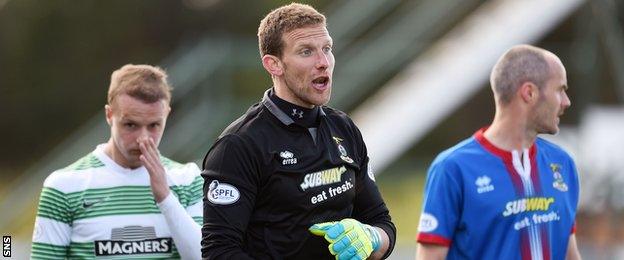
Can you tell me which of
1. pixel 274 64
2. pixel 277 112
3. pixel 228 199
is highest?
pixel 274 64

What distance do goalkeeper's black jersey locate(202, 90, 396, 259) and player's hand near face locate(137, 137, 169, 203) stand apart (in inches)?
→ 34.9

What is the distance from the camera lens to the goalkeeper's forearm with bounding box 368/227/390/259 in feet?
17.1

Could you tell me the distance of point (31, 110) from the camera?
55.5 ft

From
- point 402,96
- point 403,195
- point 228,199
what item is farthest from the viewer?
point 402,96

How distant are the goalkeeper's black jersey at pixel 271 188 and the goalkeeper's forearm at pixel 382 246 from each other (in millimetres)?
162

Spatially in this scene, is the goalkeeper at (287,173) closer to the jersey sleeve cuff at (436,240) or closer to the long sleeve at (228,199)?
the long sleeve at (228,199)

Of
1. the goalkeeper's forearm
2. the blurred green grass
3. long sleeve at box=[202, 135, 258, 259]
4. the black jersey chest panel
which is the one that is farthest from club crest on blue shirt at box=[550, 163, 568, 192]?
the blurred green grass

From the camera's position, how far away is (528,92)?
652 centimetres

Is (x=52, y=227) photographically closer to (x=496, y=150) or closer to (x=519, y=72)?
(x=496, y=150)

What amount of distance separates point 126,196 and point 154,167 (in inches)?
10.4

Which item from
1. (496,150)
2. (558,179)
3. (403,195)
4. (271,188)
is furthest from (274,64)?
(403,195)

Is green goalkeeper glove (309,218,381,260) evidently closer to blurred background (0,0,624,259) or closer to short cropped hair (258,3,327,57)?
short cropped hair (258,3,327,57)

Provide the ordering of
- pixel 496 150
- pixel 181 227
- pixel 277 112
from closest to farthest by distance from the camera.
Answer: pixel 277 112
pixel 181 227
pixel 496 150

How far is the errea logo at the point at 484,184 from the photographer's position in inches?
249
